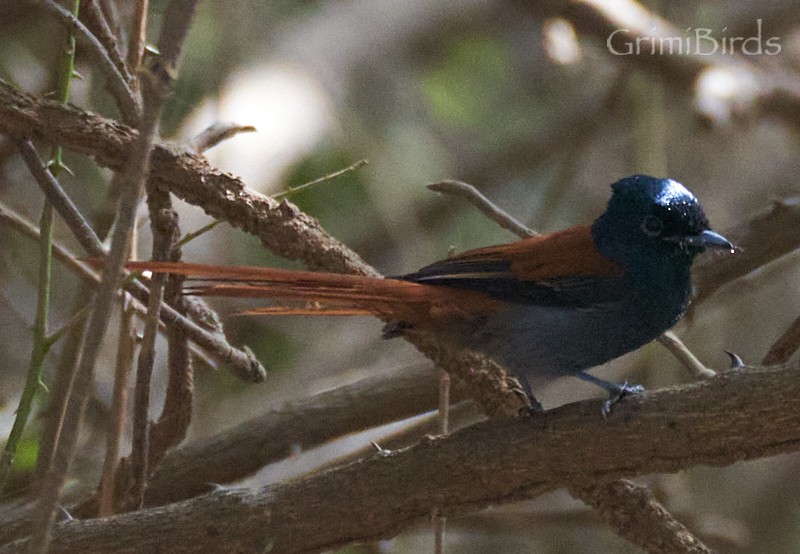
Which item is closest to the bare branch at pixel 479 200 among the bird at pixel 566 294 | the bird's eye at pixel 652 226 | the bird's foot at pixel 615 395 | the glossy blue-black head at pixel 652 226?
the bird at pixel 566 294

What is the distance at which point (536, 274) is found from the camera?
11.1 ft

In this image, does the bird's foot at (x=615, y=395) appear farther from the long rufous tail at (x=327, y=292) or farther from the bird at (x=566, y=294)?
the long rufous tail at (x=327, y=292)

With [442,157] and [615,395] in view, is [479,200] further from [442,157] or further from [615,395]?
[442,157]

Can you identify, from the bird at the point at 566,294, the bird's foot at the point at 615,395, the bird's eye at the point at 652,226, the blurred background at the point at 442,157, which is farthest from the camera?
the blurred background at the point at 442,157

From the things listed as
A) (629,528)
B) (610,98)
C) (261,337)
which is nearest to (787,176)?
(610,98)

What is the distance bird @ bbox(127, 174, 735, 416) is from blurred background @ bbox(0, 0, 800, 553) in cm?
94

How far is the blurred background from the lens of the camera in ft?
15.8

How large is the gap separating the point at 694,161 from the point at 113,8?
4.33 meters

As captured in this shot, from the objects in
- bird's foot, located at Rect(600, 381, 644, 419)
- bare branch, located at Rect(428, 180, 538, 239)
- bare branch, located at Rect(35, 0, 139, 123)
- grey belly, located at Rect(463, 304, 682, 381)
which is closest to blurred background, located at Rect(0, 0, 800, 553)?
bare branch, located at Rect(428, 180, 538, 239)

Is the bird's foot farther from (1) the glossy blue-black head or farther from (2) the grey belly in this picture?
(1) the glossy blue-black head

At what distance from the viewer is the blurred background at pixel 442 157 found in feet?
15.8

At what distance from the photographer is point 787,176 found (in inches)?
268

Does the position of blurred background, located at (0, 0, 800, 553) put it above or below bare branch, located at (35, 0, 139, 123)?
above

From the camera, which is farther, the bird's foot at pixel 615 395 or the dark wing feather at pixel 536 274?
the dark wing feather at pixel 536 274
